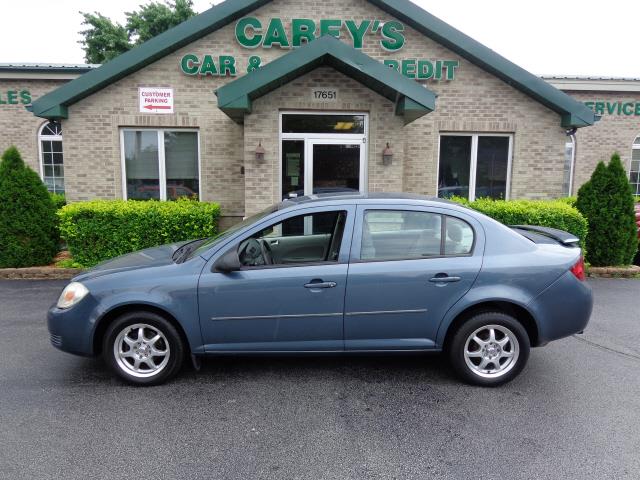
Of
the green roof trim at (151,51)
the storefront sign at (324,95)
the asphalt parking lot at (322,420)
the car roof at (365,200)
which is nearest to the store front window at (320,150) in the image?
the storefront sign at (324,95)

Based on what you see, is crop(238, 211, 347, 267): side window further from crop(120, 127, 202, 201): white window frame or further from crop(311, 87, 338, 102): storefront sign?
crop(120, 127, 202, 201): white window frame

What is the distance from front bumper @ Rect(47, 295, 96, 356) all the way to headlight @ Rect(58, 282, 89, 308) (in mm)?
38

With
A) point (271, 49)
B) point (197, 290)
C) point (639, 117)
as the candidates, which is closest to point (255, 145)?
point (271, 49)

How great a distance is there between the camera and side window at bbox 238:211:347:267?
4.02 metres

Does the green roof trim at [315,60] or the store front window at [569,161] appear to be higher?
the green roof trim at [315,60]

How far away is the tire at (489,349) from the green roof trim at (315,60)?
16.1ft

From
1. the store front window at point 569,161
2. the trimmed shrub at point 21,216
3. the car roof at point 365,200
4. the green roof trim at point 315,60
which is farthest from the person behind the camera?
the store front window at point 569,161

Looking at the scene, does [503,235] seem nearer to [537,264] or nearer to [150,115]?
[537,264]

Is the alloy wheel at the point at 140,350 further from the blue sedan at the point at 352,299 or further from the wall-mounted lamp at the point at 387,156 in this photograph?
the wall-mounted lamp at the point at 387,156

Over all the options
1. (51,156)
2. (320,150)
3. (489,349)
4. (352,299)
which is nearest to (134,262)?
(352,299)

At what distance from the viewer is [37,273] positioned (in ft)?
26.6

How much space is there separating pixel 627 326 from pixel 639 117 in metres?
12.5

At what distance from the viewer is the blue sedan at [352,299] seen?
12.6ft

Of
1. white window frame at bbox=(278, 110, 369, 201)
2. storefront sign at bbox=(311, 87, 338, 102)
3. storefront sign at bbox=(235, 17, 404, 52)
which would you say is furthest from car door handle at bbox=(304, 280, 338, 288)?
storefront sign at bbox=(235, 17, 404, 52)
